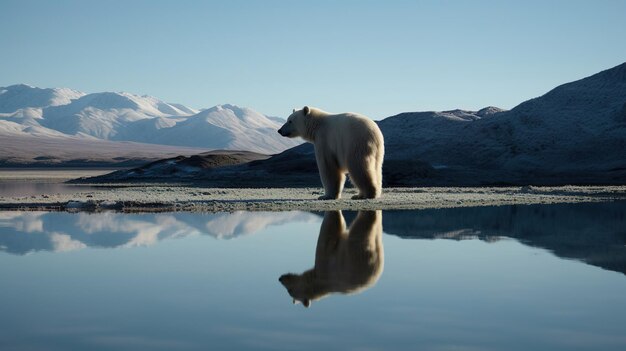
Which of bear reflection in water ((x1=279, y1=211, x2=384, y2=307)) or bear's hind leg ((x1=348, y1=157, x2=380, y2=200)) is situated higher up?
bear's hind leg ((x1=348, y1=157, x2=380, y2=200))

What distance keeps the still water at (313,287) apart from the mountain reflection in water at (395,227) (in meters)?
0.06

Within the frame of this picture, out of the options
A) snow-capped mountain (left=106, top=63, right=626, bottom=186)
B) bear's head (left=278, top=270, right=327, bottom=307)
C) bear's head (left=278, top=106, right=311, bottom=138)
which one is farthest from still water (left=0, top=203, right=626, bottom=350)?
snow-capped mountain (left=106, top=63, right=626, bottom=186)

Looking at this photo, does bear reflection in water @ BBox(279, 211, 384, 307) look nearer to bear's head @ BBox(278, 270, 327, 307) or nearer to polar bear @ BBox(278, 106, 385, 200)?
bear's head @ BBox(278, 270, 327, 307)

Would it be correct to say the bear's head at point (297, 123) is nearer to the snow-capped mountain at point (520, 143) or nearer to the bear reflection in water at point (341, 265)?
the bear reflection in water at point (341, 265)

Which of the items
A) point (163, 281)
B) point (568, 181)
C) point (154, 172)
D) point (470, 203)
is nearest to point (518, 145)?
point (568, 181)

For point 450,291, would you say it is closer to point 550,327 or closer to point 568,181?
point 550,327

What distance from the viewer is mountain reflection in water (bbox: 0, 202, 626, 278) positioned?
31.7 ft

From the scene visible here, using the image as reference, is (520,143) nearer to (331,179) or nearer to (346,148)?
(331,179)

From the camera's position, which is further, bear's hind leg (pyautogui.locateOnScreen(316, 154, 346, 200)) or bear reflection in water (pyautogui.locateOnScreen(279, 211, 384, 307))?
bear's hind leg (pyautogui.locateOnScreen(316, 154, 346, 200))

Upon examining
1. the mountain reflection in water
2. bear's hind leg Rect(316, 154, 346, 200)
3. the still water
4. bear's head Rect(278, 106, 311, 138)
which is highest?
bear's head Rect(278, 106, 311, 138)

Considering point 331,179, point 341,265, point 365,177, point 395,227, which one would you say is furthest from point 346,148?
point 341,265

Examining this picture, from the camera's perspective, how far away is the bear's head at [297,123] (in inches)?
770

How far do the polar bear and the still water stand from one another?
557 cm

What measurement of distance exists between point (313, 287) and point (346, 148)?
11.3m
